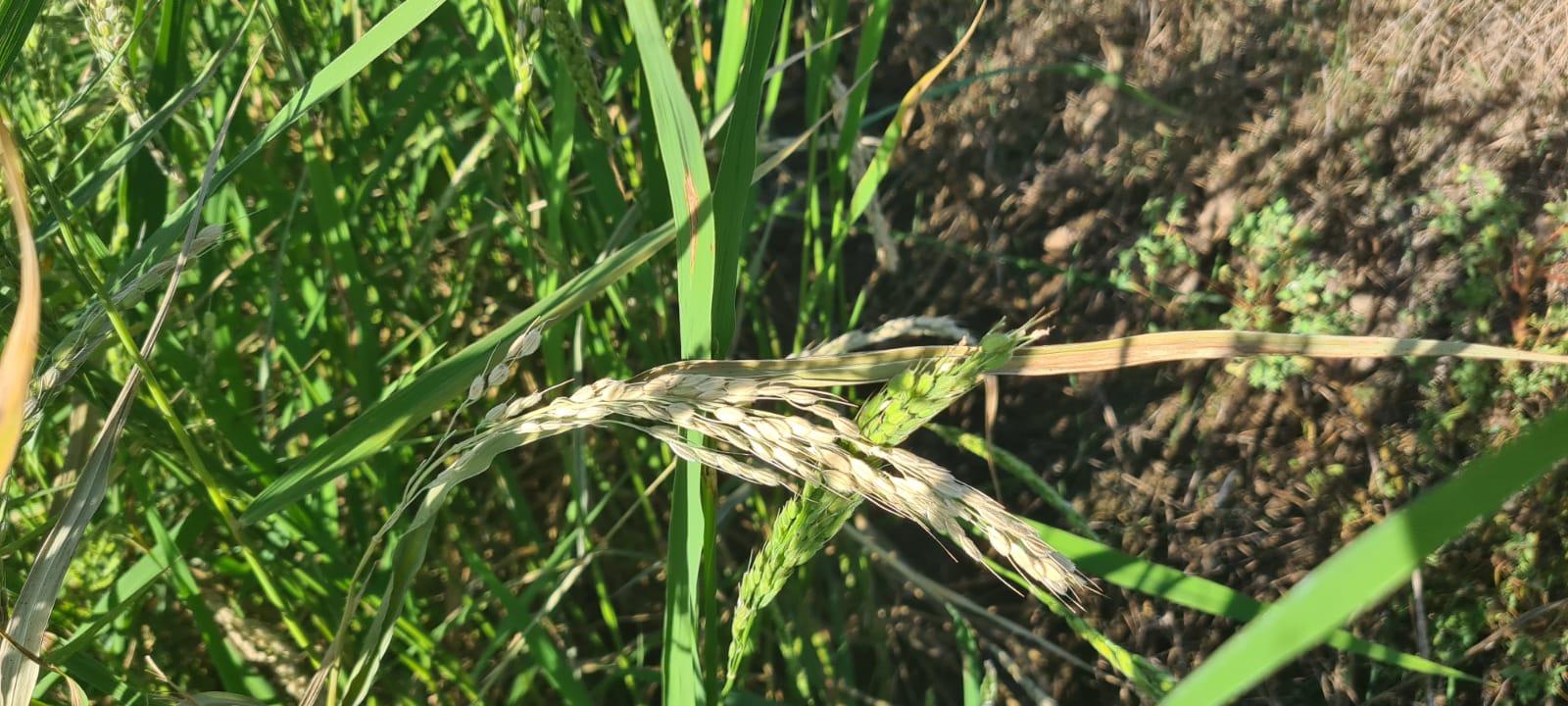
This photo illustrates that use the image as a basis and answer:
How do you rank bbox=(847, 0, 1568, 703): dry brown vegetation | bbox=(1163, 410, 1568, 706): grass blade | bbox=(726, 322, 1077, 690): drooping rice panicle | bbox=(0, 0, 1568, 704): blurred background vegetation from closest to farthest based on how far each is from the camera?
bbox=(1163, 410, 1568, 706): grass blade
bbox=(726, 322, 1077, 690): drooping rice panicle
bbox=(0, 0, 1568, 704): blurred background vegetation
bbox=(847, 0, 1568, 703): dry brown vegetation

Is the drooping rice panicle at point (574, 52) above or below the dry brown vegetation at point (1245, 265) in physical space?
above

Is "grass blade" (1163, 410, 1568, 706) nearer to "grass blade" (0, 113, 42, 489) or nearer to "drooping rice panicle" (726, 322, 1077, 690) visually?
"drooping rice panicle" (726, 322, 1077, 690)

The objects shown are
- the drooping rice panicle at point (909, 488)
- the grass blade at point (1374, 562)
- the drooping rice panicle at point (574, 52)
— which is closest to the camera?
the grass blade at point (1374, 562)

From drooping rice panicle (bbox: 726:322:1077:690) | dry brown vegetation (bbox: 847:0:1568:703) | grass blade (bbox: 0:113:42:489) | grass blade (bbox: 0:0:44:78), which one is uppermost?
grass blade (bbox: 0:0:44:78)

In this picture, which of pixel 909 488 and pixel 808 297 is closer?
pixel 909 488

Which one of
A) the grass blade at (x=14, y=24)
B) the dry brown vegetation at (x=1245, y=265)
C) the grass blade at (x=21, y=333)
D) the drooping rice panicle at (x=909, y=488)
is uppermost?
the grass blade at (x=14, y=24)

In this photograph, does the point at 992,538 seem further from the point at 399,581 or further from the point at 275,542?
the point at 275,542

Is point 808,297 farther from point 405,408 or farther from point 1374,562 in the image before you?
point 1374,562

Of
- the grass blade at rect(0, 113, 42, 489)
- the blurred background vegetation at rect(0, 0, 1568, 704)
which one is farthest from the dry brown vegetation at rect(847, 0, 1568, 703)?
the grass blade at rect(0, 113, 42, 489)

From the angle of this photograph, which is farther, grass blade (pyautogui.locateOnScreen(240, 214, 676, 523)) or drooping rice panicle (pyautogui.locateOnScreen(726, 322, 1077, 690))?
grass blade (pyautogui.locateOnScreen(240, 214, 676, 523))

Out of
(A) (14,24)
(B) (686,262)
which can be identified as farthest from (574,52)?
(A) (14,24)

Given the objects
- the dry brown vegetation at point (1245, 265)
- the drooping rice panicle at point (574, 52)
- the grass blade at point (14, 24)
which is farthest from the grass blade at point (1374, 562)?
the dry brown vegetation at point (1245, 265)

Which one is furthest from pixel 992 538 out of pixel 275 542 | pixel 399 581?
pixel 275 542

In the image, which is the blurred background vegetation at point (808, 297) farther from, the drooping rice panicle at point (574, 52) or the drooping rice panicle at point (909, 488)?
the drooping rice panicle at point (909, 488)
